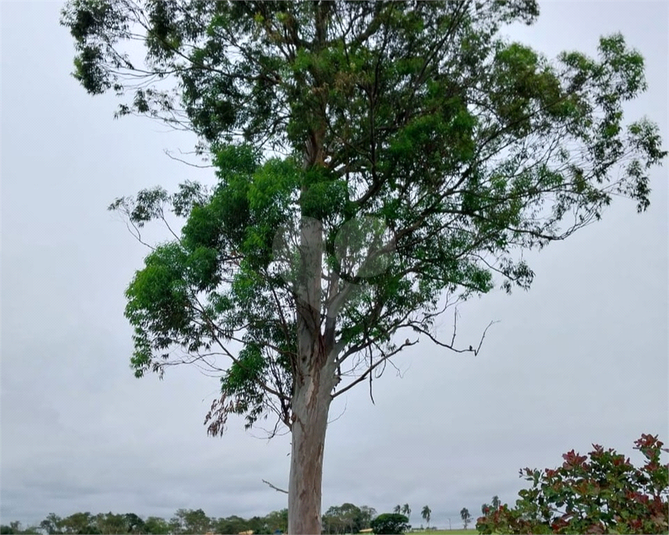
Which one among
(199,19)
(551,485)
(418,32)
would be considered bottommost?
(551,485)

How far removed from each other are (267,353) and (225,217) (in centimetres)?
182

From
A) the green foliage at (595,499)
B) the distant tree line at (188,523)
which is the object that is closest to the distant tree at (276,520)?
the distant tree line at (188,523)

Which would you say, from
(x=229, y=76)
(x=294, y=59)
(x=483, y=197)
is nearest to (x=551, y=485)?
(x=483, y=197)

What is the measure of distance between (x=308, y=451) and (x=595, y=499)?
14.5ft

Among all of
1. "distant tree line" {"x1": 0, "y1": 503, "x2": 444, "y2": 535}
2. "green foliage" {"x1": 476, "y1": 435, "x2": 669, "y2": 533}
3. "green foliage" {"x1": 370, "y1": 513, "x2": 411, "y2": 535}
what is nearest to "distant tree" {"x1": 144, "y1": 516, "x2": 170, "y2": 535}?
"distant tree line" {"x1": 0, "y1": 503, "x2": 444, "y2": 535}

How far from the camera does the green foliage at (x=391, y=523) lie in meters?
9.00

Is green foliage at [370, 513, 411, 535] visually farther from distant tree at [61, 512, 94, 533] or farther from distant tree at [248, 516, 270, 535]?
distant tree at [61, 512, 94, 533]

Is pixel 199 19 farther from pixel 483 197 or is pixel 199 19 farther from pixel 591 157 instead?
pixel 591 157

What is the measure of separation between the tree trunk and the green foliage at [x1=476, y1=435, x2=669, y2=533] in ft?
12.6

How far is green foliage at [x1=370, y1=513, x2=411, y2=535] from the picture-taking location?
29.5ft

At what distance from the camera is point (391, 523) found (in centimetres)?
916

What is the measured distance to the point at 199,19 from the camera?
33.2 feet

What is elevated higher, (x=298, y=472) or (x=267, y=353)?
(x=267, y=353)

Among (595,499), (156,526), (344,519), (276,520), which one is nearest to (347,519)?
(344,519)
